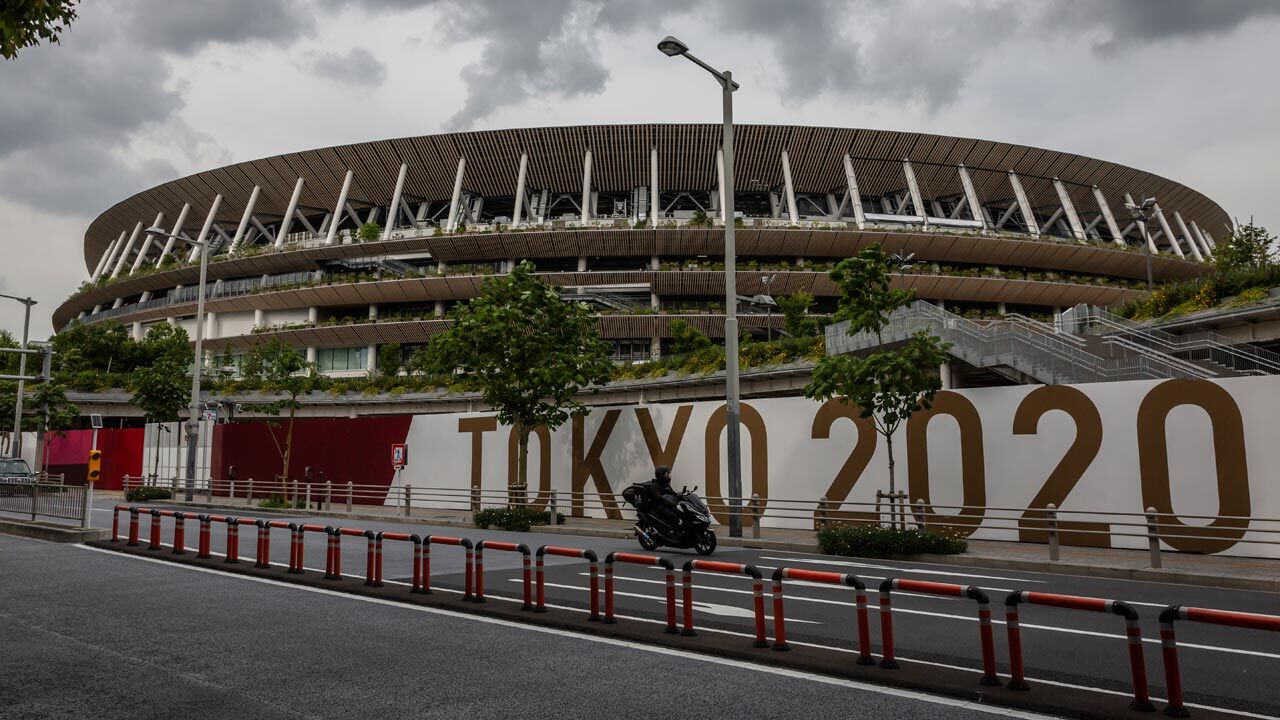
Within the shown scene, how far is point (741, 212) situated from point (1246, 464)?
2152 inches

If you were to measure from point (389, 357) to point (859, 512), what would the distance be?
153ft

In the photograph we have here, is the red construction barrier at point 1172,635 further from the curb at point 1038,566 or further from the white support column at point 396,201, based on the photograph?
the white support column at point 396,201

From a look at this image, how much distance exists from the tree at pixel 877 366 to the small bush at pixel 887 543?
243cm

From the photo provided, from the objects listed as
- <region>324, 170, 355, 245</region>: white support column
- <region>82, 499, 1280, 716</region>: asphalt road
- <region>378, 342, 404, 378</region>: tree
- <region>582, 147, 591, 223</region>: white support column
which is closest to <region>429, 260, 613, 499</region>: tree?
<region>82, 499, 1280, 716</region>: asphalt road

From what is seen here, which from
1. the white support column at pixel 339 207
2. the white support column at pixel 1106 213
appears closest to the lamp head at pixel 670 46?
the white support column at pixel 339 207

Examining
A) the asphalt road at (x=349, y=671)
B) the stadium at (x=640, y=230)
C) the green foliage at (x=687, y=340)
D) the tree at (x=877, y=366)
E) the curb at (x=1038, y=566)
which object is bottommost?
the curb at (x=1038, y=566)

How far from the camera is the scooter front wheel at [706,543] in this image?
16953mm

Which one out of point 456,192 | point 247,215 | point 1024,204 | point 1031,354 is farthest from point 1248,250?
point 247,215

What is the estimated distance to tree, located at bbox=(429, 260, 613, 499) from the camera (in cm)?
2577

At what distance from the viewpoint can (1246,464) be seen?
16234mm

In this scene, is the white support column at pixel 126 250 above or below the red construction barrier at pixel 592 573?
above

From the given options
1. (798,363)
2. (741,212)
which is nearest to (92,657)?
(798,363)

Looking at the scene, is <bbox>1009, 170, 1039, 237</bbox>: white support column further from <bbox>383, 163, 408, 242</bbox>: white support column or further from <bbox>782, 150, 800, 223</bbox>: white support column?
<bbox>383, 163, 408, 242</bbox>: white support column

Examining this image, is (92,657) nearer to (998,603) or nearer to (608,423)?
(998,603)
